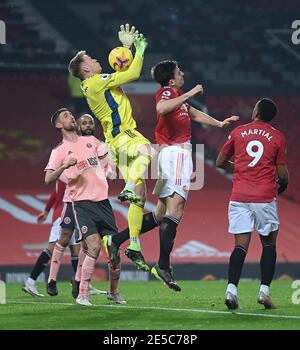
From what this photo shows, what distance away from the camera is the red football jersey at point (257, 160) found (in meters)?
10.8

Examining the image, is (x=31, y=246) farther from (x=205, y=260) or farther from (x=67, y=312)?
(x=67, y=312)

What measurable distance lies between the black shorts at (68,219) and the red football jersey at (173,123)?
3054 mm

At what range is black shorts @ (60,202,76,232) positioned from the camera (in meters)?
14.0

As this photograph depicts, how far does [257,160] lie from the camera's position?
A: 1077cm

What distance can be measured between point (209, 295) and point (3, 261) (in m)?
8.60

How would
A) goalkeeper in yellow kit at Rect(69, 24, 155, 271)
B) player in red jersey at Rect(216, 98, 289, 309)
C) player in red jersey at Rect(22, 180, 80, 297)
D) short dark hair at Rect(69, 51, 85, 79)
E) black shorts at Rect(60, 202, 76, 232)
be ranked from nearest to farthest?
player in red jersey at Rect(216, 98, 289, 309) < goalkeeper in yellow kit at Rect(69, 24, 155, 271) < short dark hair at Rect(69, 51, 85, 79) < black shorts at Rect(60, 202, 76, 232) < player in red jersey at Rect(22, 180, 80, 297)

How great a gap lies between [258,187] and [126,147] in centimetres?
155

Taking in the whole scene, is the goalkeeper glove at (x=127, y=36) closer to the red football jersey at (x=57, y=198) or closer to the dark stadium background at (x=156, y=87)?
the red football jersey at (x=57, y=198)

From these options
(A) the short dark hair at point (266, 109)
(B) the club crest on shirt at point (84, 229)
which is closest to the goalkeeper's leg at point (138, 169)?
(B) the club crest on shirt at point (84, 229)

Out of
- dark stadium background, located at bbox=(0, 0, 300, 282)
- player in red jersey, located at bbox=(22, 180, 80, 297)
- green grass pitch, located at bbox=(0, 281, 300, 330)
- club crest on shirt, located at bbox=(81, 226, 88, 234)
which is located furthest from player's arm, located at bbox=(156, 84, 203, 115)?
dark stadium background, located at bbox=(0, 0, 300, 282)

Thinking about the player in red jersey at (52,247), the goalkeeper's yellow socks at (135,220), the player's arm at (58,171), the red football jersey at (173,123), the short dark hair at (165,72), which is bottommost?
the player in red jersey at (52,247)

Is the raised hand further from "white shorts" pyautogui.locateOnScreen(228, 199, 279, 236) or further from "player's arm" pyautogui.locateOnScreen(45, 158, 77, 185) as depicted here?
"player's arm" pyautogui.locateOnScreen(45, 158, 77, 185)

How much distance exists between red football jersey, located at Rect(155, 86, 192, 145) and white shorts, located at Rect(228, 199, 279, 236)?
1.04m
